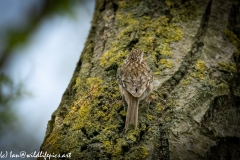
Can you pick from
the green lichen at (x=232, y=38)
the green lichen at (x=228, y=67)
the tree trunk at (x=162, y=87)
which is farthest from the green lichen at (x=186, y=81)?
the green lichen at (x=232, y=38)

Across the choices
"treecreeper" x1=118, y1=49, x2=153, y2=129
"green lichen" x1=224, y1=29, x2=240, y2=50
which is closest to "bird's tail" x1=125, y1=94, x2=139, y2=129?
"treecreeper" x1=118, y1=49, x2=153, y2=129

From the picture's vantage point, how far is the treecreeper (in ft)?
9.59

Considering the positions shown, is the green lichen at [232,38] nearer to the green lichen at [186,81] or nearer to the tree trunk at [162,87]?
the tree trunk at [162,87]

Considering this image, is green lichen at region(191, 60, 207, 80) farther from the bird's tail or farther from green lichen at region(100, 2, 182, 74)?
the bird's tail

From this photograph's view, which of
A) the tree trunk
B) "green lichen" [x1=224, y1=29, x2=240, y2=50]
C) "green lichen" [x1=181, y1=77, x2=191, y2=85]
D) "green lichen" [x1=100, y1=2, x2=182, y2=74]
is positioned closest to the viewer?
the tree trunk

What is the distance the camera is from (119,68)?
10.2 ft

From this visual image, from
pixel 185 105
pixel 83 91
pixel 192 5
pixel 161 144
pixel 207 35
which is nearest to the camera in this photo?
pixel 161 144

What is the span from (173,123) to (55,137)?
0.82 m

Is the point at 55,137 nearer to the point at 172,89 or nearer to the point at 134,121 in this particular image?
the point at 134,121

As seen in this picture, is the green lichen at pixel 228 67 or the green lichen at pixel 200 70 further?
the green lichen at pixel 228 67

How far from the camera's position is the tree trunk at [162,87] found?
2.49 meters

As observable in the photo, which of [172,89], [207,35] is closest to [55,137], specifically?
[172,89]

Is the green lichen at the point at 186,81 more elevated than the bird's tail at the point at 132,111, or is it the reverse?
the green lichen at the point at 186,81

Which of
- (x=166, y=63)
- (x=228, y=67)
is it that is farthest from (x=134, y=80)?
(x=228, y=67)
